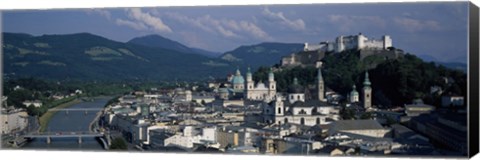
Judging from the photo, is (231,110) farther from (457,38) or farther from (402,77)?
(457,38)

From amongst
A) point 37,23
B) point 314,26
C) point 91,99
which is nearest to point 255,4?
point 314,26

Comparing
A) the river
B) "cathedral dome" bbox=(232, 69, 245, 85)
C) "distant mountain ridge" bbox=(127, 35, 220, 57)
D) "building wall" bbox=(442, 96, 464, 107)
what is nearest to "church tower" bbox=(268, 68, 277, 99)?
"cathedral dome" bbox=(232, 69, 245, 85)

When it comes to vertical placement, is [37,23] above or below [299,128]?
above

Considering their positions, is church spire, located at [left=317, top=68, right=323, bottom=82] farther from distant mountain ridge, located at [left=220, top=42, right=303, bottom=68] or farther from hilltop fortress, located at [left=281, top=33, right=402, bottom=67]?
distant mountain ridge, located at [left=220, top=42, right=303, bottom=68]

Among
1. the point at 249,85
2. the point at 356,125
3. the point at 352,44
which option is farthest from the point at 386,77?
the point at 249,85

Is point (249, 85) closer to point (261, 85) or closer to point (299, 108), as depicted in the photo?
point (261, 85)

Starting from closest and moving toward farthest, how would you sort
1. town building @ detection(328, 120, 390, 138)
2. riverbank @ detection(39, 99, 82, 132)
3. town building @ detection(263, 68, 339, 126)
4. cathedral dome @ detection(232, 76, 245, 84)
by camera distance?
town building @ detection(328, 120, 390, 138)
town building @ detection(263, 68, 339, 126)
riverbank @ detection(39, 99, 82, 132)
cathedral dome @ detection(232, 76, 245, 84)

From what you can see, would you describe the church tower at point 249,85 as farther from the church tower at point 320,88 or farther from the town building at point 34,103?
the town building at point 34,103

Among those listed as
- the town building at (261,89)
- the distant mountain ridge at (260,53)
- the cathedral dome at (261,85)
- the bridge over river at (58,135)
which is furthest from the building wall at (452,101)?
the bridge over river at (58,135)
